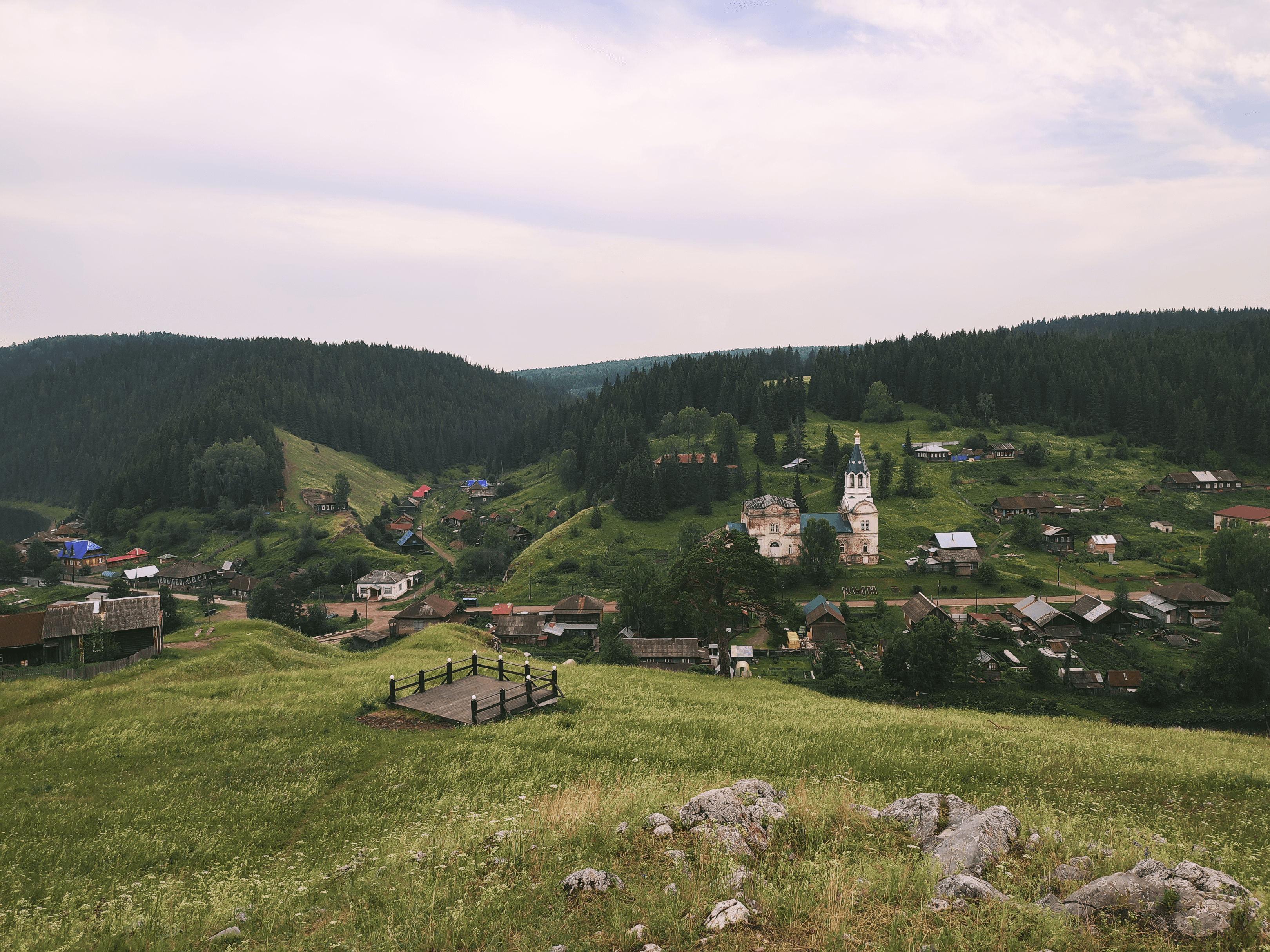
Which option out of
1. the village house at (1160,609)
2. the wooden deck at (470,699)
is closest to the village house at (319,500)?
the wooden deck at (470,699)

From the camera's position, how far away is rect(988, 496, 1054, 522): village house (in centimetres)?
9706

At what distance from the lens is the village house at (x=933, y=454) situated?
121 metres

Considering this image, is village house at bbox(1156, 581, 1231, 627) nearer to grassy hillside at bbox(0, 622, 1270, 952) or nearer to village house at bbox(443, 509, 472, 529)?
grassy hillside at bbox(0, 622, 1270, 952)

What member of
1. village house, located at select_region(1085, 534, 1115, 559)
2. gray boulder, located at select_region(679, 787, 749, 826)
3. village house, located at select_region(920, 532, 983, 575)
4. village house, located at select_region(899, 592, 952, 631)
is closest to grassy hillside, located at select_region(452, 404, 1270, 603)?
village house, located at select_region(1085, 534, 1115, 559)

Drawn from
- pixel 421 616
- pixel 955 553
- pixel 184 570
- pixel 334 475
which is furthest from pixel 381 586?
pixel 955 553

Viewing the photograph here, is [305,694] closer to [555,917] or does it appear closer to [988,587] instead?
[555,917]

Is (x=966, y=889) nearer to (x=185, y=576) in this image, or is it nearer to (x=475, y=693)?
Result: (x=475, y=693)

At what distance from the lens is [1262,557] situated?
67.4 m

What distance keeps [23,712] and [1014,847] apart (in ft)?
94.6

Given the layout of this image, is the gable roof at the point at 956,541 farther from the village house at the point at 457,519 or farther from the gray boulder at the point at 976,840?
the village house at the point at 457,519

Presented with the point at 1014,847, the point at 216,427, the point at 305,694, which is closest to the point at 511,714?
the point at 305,694

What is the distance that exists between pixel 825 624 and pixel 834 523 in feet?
91.6

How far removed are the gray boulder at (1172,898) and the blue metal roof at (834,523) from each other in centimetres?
8039

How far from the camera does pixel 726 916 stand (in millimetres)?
8141
